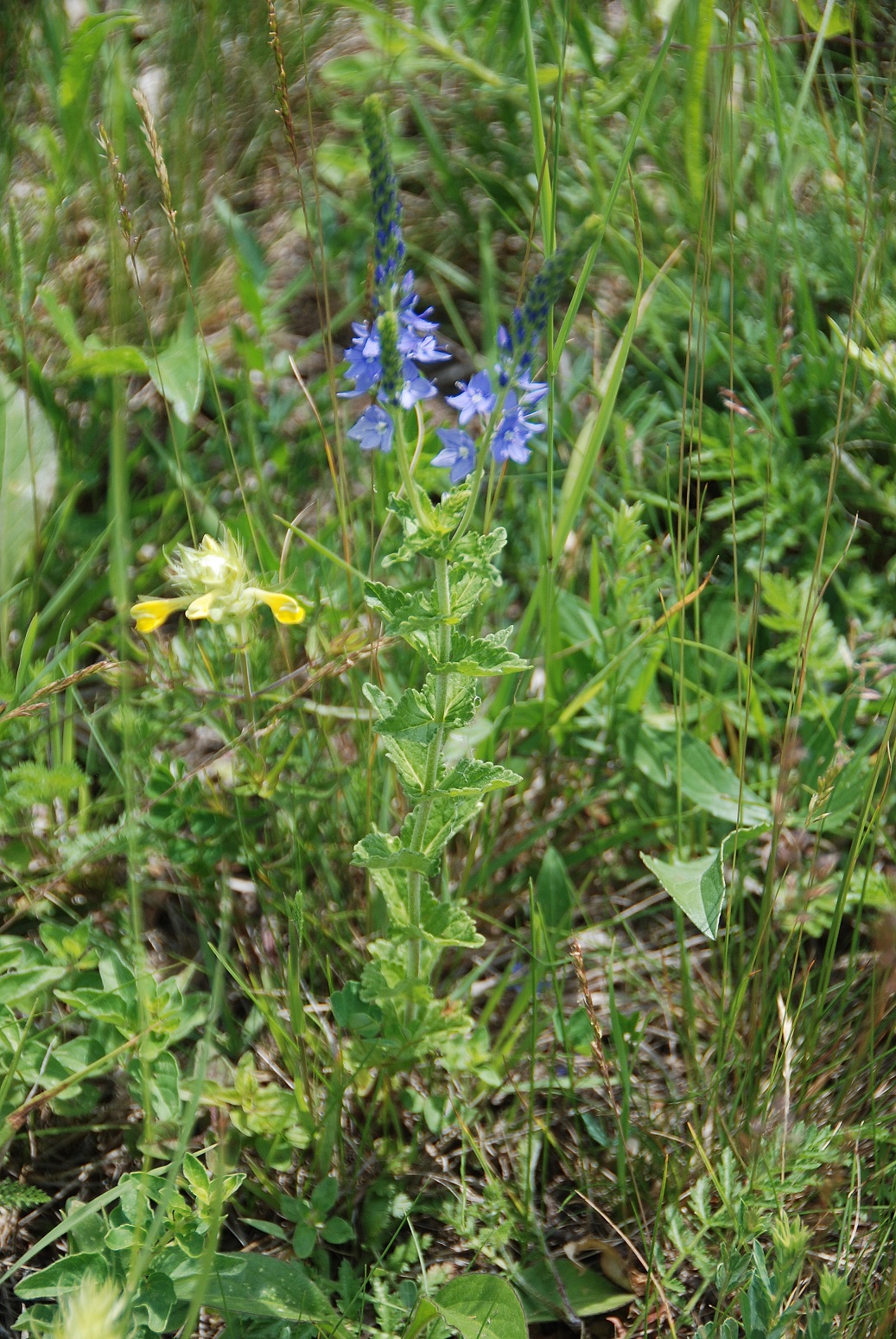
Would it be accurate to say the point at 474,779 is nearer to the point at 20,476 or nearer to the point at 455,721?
the point at 455,721

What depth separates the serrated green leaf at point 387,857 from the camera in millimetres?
1393

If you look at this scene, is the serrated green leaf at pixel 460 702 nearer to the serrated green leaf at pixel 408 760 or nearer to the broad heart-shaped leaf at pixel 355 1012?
the serrated green leaf at pixel 408 760

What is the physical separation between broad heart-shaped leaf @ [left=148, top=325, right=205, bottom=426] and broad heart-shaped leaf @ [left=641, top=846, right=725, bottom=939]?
1.24 m

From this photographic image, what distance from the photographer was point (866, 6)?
2.50 meters

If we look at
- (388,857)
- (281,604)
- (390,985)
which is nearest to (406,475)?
(281,604)

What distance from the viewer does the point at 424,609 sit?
4.46 ft

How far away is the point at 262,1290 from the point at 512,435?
50.0 inches

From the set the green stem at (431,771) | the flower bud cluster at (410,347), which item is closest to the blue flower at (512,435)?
the flower bud cluster at (410,347)

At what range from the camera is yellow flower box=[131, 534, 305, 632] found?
1.57 metres

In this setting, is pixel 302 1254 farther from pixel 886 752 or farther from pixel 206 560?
pixel 886 752

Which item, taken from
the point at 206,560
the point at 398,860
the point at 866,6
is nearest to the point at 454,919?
the point at 398,860

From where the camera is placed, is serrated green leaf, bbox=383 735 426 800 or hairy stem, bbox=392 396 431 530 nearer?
hairy stem, bbox=392 396 431 530

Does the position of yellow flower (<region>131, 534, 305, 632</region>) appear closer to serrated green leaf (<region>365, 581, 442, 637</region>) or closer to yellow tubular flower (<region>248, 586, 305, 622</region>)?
yellow tubular flower (<region>248, 586, 305, 622</region>)

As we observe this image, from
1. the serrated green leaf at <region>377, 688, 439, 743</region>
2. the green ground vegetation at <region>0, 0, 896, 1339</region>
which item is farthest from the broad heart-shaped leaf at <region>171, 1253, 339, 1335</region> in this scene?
the serrated green leaf at <region>377, 688, 439, 743</region>
